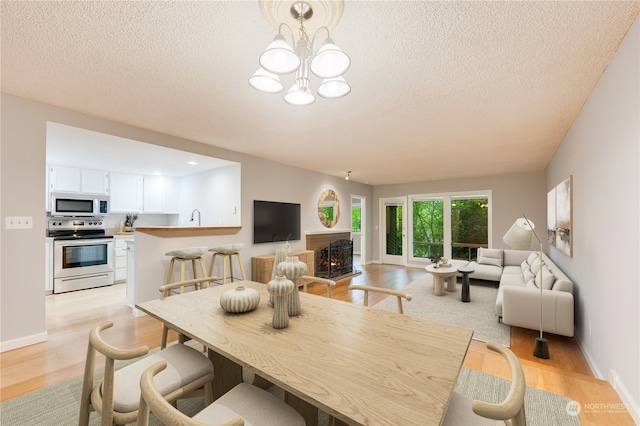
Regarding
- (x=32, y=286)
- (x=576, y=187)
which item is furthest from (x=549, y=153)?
(x=32, y=286)

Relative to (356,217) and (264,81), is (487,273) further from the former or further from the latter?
(264,81)

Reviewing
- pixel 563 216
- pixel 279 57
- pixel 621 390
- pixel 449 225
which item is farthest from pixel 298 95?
pixel 449 225

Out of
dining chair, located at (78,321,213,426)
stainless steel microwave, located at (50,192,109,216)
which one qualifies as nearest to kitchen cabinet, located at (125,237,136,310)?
stainless steel microwave, located at (50,192,109,216)

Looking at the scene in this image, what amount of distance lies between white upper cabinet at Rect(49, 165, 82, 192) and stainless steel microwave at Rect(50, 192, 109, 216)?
5.2 inches

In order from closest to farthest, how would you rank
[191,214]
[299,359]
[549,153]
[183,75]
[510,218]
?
[299,359]
[183,75]
[549,153]
[191,214]
[510,218]

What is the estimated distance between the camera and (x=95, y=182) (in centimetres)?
509

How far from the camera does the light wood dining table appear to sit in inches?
32.4

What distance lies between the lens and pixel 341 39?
168 cm

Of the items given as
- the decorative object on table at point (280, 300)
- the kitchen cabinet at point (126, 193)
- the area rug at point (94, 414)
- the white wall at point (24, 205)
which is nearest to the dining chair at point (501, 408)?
the decorative object on table at point (280, 300)

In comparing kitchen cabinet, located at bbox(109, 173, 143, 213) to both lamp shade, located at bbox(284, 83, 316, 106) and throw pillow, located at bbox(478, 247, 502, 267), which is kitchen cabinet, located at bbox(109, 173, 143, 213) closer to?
lamp shade, located at bbox(284, 83, 316, 106)

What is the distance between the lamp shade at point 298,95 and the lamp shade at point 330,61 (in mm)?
263

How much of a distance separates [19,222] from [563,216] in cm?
604

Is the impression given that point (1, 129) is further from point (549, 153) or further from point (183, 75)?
point (549, 153)

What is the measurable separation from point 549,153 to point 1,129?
23.0 ft
